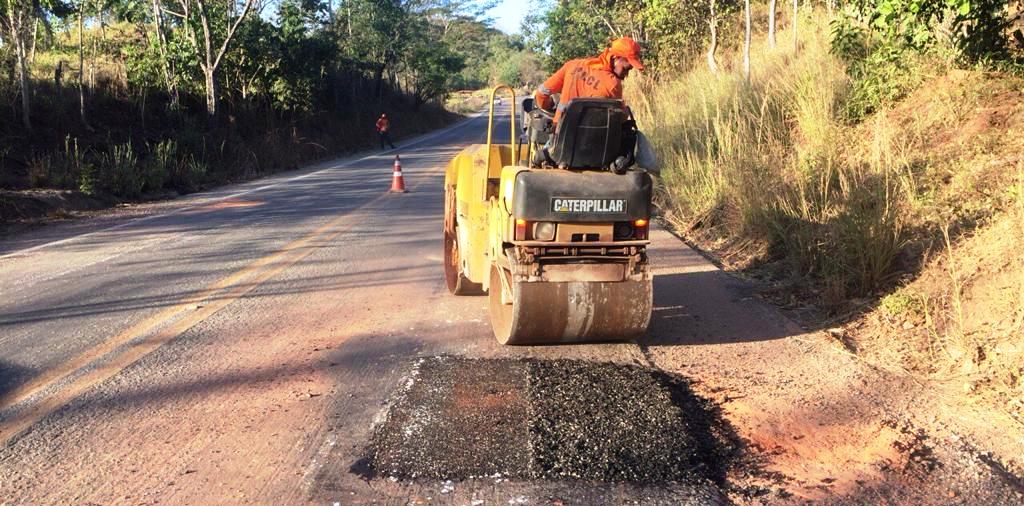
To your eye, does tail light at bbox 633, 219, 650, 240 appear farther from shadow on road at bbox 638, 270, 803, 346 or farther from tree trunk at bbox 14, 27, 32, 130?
tree trunk at bbox 14, 27, 32, 130

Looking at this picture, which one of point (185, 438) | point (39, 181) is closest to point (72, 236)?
point (39, 181)

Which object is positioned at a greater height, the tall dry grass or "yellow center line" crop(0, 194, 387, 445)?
the tall dry grass

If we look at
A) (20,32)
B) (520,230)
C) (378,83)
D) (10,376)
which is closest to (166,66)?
(20,32)

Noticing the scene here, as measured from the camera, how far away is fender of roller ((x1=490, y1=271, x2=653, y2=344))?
514cm

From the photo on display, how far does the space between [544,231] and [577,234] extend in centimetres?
22

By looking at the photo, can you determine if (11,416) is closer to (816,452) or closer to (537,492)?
(537,492)

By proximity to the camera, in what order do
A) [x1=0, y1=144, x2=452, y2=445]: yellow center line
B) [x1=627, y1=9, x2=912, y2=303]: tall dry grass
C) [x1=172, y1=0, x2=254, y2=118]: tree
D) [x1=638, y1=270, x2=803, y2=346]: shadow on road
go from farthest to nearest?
[x1=172, y1=0, x2=254, y2=118]: tree → [x1=627, y1=9, x2=912, y2=303]: tall dry grass → [x1=638, y1=270, x2=803, y2=346]: shadow on road → [x1=0, y1=144, x2=452, y2=445]: yellow center line

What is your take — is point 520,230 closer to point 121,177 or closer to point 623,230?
point 623,230

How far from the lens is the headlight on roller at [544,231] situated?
517 centimetres

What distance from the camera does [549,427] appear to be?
413 centimetres

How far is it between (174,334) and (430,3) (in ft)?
171

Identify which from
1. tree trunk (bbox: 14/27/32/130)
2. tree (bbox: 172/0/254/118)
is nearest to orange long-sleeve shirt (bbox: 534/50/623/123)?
tree trunk (bbox: 14/27/32/130)

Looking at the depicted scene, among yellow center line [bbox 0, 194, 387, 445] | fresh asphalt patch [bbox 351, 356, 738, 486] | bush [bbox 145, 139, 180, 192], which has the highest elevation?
bush [bbox 145, 139, 180, 192]

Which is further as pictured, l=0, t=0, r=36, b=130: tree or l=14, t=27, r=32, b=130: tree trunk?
l=14, t=27, r=32, b=130: tree trunk
